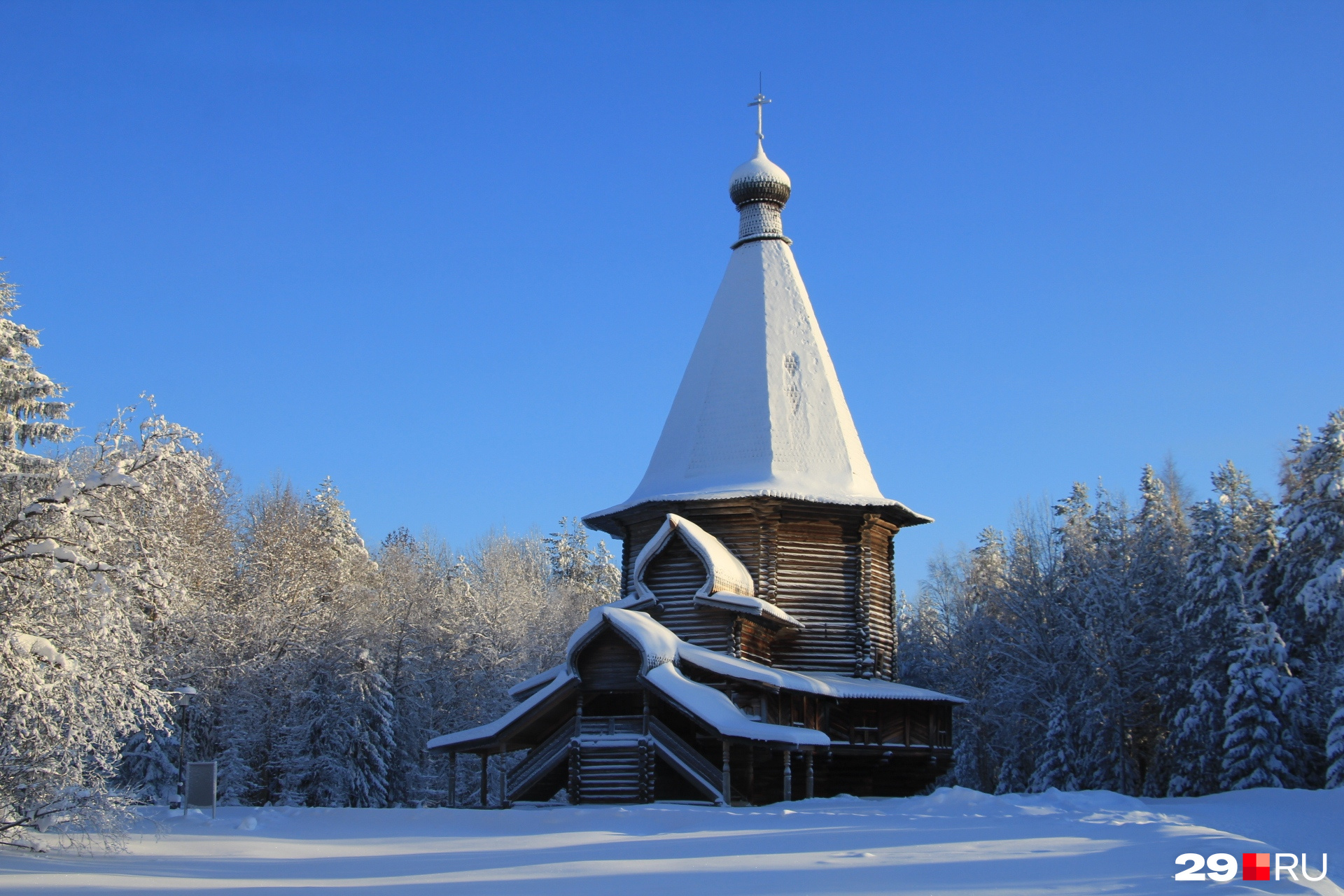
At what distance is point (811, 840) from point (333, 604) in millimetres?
23479

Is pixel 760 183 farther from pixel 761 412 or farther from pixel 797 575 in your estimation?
pixel 797 575

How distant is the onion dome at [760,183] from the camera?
1174 inches

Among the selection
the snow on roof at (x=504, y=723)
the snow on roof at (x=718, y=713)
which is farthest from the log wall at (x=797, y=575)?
the snow on roof at (x=504, y=723)

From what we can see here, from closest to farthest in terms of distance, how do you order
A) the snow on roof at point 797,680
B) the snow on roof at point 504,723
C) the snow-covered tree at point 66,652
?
1. the snow-covered tree at point 66,652
2. the snow on roof at point 797,680
3. the snow on roof at point 504,723

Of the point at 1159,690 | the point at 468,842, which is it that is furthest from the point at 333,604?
the point at 1159,690

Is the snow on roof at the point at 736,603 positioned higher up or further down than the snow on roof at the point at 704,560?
further down

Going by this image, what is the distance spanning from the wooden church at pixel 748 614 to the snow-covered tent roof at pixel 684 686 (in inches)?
1.6

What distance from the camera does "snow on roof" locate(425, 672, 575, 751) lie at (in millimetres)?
22094

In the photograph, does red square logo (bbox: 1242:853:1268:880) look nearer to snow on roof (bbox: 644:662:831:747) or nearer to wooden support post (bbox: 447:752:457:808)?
snow on roof (bbox: 644:662:831:747)

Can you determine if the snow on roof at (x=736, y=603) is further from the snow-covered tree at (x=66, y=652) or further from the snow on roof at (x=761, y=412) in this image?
the snow-covered tree at (x=66, y=652)

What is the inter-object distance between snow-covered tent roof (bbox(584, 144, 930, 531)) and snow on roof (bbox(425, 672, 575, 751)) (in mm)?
5098

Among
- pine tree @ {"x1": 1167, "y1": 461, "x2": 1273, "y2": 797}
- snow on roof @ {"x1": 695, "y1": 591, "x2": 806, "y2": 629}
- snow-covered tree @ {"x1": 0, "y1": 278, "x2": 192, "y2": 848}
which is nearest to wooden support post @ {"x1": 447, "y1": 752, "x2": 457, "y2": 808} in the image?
snow on roof @ {"x1": 695, "y1": 591, "x2": 806, "y2": 629}

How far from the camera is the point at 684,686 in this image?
68.5ft

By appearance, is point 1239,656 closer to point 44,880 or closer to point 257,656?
point 257,656
